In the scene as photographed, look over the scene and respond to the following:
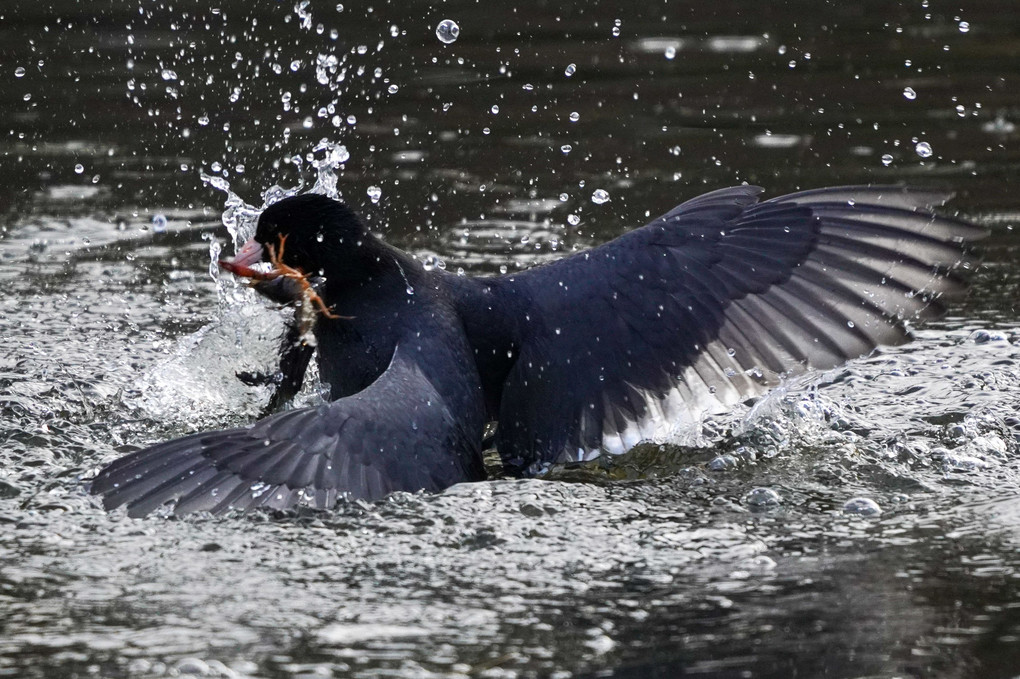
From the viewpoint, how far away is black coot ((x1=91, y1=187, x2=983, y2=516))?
4410mm

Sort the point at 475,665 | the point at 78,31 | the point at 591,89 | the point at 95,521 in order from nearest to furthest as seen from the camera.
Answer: the point at 475,665 → the point at 95,521 → the point at 591,89 → the point at 78,31

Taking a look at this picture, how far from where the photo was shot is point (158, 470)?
3.55 meters

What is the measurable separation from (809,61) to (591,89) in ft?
4.88

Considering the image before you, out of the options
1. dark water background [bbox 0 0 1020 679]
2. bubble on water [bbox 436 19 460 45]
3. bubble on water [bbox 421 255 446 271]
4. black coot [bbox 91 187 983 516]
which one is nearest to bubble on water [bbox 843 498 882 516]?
dark water background [bbox 0 0 1020 679]

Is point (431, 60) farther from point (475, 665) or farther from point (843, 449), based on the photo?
point (475, 665)

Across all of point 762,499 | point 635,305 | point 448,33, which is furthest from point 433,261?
point 448,33

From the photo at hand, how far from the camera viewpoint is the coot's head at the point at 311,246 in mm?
4414

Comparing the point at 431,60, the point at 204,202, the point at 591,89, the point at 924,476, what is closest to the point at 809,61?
the point at 591,89

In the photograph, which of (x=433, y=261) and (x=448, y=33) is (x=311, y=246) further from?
(x=448, y=33)

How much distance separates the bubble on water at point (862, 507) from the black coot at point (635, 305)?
577mm

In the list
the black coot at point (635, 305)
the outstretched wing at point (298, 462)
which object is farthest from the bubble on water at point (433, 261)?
the outstretched wing at point (298, 462)

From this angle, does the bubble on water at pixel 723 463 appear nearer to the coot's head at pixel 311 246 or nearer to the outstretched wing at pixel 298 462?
the outstretched wing at pixel 298 462

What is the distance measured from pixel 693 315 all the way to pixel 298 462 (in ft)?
4.79

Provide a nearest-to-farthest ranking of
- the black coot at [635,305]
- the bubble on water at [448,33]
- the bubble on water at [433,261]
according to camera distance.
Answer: the black coot at [635,305] < the bubble on water at [433,261] < the bubble on water at [448,33]
